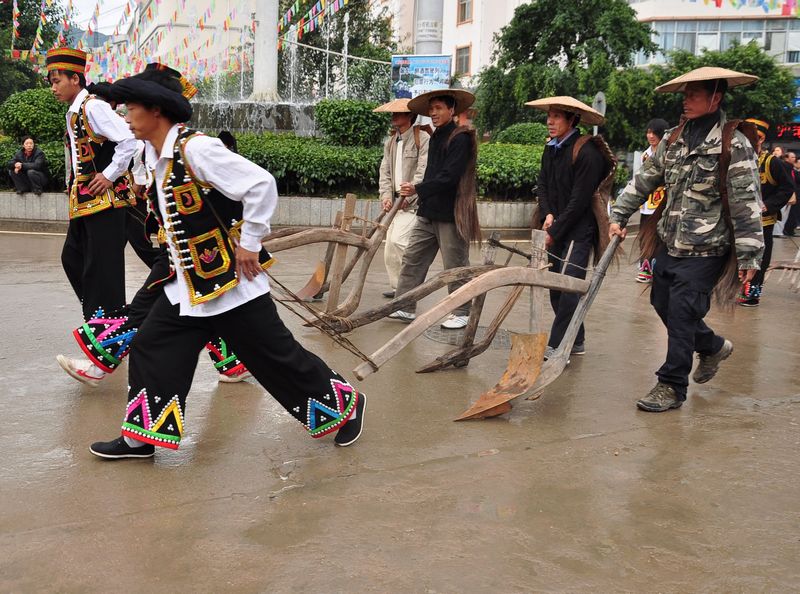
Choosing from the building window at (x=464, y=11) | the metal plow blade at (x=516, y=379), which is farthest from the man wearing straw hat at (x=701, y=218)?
the building window at (x=464, y=11)

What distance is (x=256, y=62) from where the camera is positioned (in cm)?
1844

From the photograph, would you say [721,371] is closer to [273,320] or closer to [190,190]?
[273,320]

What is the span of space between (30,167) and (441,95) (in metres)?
8.72

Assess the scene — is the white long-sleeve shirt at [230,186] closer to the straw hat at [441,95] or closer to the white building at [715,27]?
the straw hat at [441,95]

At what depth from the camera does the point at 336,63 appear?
30.8m

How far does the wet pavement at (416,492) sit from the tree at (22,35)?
2825 centimetres

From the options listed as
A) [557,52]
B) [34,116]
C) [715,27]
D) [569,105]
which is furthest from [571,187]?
[715,27]

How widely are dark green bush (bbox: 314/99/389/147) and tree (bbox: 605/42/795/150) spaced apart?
1299 cm

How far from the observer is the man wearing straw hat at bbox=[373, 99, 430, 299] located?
24.9 ft

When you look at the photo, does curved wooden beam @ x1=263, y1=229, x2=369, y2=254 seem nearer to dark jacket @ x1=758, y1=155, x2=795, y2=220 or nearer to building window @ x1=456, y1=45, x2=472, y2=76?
dark jacket @ x1=758, y1=155, x2=795, y2=220

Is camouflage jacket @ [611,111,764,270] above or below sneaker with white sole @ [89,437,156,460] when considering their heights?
above

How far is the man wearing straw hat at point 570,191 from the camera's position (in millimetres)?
5996

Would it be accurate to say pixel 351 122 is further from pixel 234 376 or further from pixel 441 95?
pixel 234 376

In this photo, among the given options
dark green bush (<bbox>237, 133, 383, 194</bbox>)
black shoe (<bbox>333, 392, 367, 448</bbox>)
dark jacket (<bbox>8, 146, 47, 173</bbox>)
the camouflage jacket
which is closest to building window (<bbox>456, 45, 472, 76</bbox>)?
dark green bush (<bbox>237, 133, 383, 194</bbox>)
